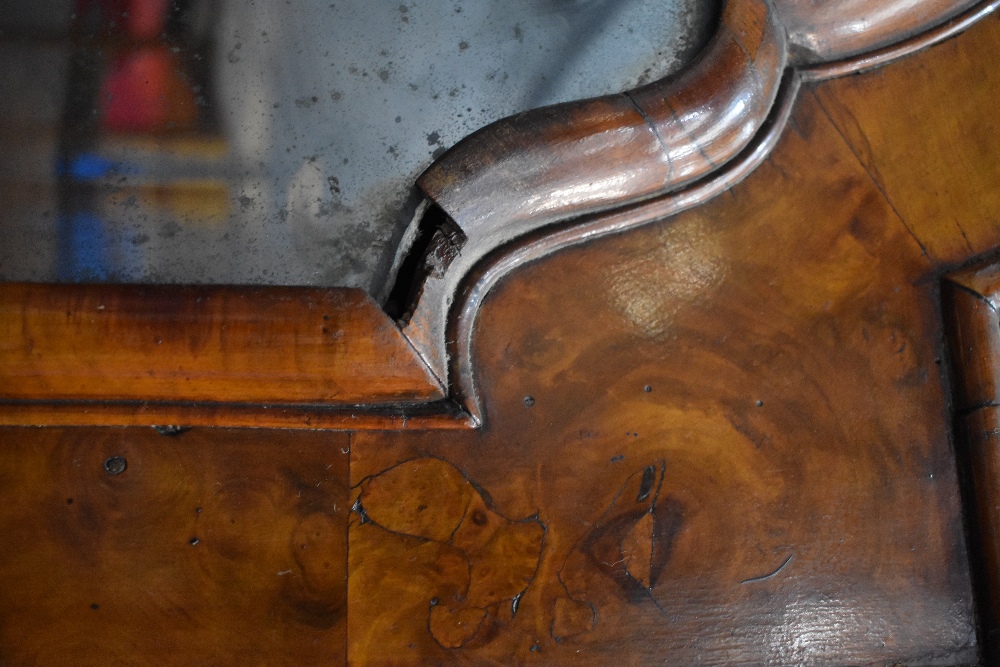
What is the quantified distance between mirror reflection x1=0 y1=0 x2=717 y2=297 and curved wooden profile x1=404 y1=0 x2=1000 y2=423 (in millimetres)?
65

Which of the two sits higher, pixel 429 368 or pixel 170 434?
pixel 170 434

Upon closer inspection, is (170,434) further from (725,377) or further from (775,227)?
(775,227)

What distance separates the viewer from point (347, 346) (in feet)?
3.89

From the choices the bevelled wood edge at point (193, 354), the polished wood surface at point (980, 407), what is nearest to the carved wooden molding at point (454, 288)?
the bevelled wood edge at point (193, 354)

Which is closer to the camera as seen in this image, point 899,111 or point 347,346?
point 347,346

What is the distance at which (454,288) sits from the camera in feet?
4.07

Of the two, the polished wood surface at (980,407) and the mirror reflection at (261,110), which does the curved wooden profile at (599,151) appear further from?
the polished wood surface at (980,407)

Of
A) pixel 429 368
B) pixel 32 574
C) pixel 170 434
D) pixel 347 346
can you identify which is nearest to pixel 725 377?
pixel 429 368

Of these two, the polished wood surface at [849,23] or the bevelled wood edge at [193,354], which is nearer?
the bevelled wood edge at [193,354]

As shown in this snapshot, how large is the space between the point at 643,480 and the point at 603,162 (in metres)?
0.53

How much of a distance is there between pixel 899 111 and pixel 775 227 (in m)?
0.31

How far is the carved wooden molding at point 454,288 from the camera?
1.17 meters

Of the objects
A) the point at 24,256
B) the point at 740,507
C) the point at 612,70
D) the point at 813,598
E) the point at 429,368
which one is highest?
the point at 24,256

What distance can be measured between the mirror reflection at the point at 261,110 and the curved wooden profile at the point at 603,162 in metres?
0.06
